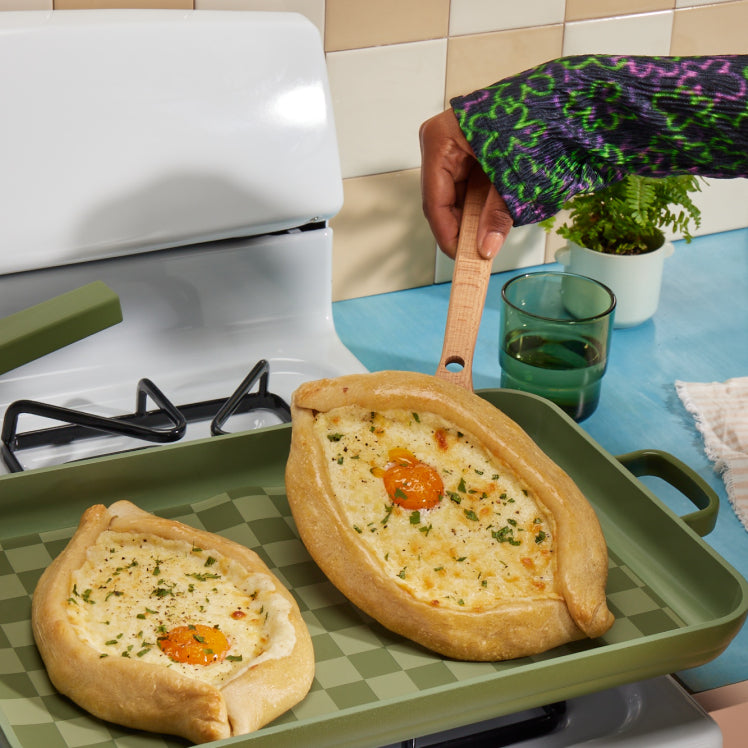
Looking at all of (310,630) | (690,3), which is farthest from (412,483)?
(690,3)

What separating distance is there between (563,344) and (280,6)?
0.52 m

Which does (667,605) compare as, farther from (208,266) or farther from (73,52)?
(73,52)

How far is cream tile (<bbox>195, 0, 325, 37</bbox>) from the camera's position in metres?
1.15

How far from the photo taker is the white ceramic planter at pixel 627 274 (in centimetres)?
135

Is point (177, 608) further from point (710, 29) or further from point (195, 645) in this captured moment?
point (710, 29)

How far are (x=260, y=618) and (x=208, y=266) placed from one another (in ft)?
1.73

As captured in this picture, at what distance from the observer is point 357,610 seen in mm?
774

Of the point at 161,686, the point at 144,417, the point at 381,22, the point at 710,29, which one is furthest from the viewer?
the point at 710,29

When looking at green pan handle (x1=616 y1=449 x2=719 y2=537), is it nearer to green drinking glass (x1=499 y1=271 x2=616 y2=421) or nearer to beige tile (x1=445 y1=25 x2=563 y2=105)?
green drinking glass (x1=499 y1=271 x2=616 y2=421)

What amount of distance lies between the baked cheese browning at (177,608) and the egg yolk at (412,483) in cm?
13

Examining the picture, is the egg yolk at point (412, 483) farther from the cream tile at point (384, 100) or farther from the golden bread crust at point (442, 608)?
the cream tile at point (384, 100)

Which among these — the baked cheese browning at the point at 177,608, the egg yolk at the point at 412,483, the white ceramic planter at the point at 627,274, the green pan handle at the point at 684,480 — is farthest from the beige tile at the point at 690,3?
the baked cheese browning at the point at 177,608

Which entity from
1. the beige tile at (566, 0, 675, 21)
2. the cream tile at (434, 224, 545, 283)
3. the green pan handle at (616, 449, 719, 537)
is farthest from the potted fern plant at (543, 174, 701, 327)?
the green pan handle at (616, 449, 719, 537)

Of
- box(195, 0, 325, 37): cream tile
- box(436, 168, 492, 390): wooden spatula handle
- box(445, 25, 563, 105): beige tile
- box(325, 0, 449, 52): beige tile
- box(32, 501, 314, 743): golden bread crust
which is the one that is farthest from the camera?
box(445, 25, 563, 105): beige tile
